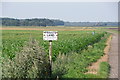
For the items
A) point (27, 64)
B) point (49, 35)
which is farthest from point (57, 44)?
Answer: point (27, 64)

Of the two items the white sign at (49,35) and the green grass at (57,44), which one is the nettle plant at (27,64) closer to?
the white sign at (49,35)

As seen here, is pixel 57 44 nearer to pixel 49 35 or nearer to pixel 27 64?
pixel 49 35

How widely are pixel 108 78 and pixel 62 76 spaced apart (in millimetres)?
1595

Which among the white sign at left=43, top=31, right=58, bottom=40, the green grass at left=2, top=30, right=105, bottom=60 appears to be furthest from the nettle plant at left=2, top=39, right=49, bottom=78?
the green grass at left=2, top=30, right=105, bottom=60

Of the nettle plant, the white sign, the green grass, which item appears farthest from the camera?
the green grass

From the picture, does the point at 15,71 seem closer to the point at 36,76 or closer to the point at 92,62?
the point at 36,76

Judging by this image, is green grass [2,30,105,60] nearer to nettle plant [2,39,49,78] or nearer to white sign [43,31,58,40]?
white sign [43,31,58,40]

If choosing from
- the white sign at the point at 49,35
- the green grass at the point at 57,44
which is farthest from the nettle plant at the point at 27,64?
the green grass at the point at 57,44

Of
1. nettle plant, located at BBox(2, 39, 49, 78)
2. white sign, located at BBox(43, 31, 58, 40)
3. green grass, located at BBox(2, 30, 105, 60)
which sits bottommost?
green grass, located at BBox(2, 30, 105, 60)

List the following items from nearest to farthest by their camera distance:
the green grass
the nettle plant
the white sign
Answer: the nettle plant, the white sign, the green grass

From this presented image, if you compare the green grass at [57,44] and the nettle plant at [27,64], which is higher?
the nettle plant at [27,64]

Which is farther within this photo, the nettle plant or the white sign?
the white sign

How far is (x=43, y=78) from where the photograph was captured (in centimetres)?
823

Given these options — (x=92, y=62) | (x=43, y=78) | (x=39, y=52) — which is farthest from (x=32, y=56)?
(x=92, y=62)
